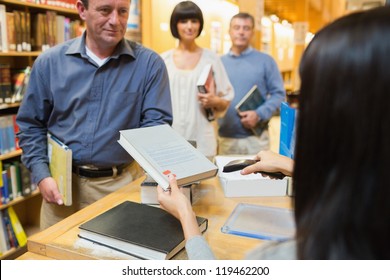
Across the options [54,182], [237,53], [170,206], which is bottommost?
[54,182]

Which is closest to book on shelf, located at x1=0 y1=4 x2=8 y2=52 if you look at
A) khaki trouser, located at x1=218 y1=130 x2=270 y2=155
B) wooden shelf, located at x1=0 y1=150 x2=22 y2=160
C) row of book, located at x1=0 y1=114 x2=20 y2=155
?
row of book, located at x1=0 y1=114 x2=20 y2=155

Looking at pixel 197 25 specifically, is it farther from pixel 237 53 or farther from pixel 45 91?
pixel 45 91

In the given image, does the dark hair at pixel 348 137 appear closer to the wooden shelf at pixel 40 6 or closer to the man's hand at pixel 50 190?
the man's hand at pixel 50 190

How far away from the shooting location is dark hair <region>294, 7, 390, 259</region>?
1.67ft

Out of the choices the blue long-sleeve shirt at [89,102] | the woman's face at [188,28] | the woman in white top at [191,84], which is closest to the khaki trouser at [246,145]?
the woman in white top at [191,84]

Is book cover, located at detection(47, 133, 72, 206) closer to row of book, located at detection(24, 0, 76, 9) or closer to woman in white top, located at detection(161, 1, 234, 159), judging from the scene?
woman in white top, located at detection(161, 1, 234, 159)

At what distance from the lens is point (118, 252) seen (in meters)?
0.98

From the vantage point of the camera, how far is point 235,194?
1.39 metres

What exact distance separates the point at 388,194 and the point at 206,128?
1937 millimetres

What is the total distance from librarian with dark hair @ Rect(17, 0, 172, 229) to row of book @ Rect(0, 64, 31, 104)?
41.4 inches

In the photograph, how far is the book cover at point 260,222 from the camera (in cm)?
109

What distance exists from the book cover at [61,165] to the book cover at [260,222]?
0.69 metres
